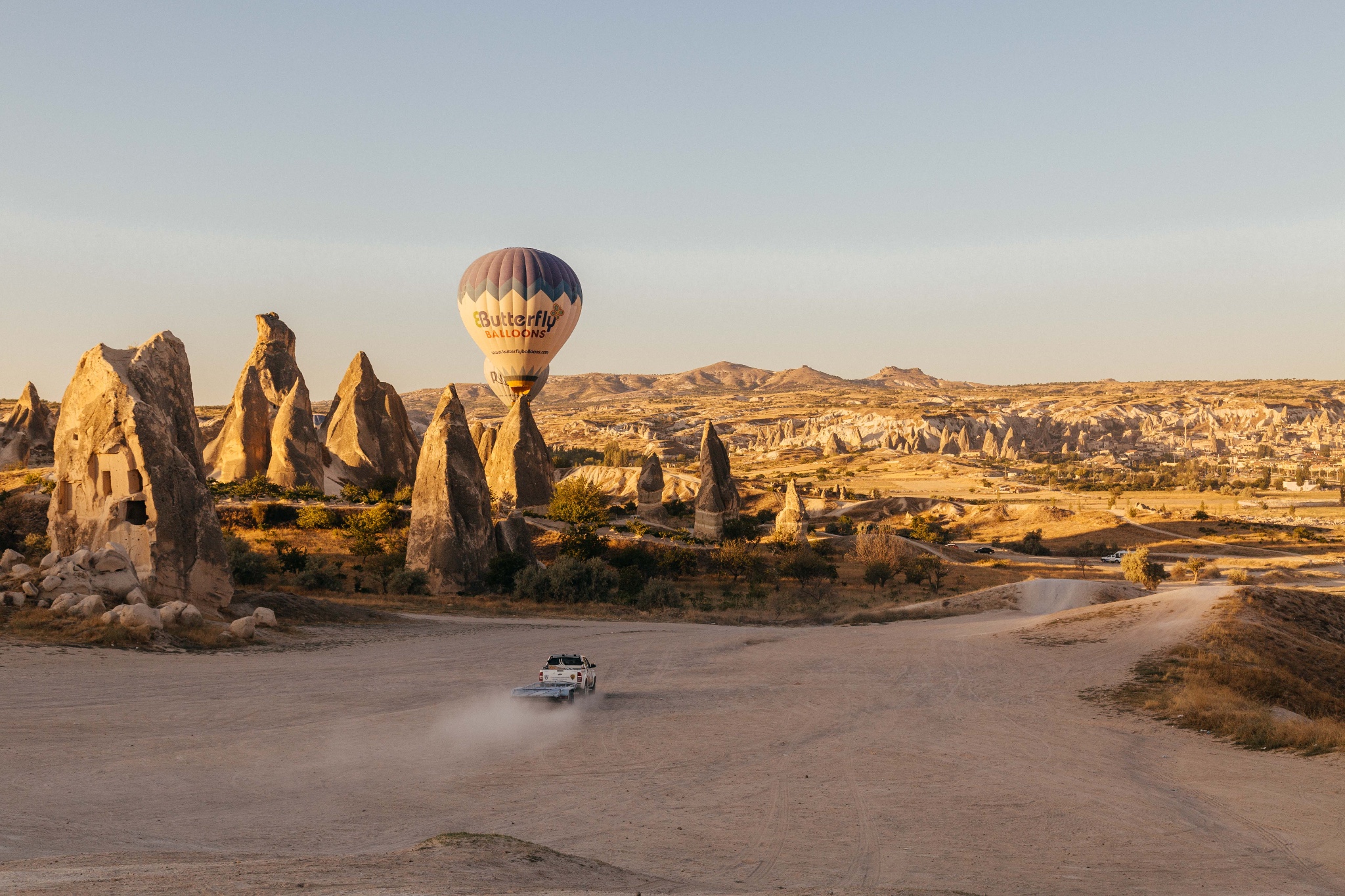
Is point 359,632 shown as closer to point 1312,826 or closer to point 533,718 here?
point 533,718

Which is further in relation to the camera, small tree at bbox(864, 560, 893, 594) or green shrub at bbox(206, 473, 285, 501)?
green shrub at bbox(206, 473, 285, 501)

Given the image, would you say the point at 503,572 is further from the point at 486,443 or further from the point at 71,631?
the point at 486,443

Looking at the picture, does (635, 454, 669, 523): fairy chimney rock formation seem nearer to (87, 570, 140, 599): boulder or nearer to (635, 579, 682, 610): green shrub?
(635, 579, 682, 610): green shrub

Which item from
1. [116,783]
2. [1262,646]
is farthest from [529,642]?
[1262,646]

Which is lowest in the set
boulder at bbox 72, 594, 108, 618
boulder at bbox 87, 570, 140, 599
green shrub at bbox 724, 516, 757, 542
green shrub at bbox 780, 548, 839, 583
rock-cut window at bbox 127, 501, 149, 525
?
green shrub at bbox 780, 548, 839, 583

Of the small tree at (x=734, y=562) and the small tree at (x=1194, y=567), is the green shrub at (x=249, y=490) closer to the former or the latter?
the small tree at (x=734, y=562)

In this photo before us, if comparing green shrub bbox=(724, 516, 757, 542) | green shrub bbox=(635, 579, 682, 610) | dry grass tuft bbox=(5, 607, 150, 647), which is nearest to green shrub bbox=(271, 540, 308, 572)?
green shrub bbox=(635, 579, 682, 610)

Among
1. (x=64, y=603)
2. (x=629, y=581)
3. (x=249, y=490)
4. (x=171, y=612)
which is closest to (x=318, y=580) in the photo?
(x=629, y=581)
